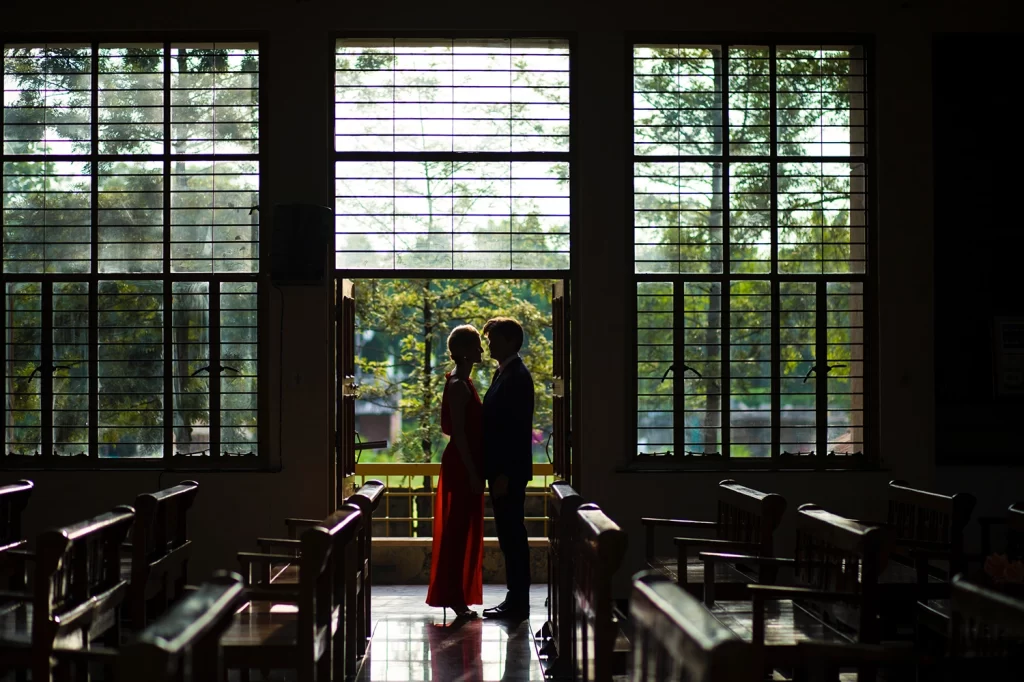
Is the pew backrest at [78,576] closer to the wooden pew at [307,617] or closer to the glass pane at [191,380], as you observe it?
the wooden pew at [307,617]

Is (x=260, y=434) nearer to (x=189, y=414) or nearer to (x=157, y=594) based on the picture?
(x=189, y=414)

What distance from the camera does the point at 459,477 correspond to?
6.04 meters

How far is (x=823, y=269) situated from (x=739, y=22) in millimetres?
1825

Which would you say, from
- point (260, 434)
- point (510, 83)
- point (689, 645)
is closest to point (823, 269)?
point (510, 83)

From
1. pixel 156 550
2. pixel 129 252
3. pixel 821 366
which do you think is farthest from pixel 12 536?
pixel 821 366

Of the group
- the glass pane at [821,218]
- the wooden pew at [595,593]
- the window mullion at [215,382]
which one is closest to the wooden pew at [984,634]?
the wooden pew at [595,593]

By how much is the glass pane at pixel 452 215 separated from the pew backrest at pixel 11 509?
2565 mm

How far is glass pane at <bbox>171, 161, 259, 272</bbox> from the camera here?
7.04 metres

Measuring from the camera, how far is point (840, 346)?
7.16 meters

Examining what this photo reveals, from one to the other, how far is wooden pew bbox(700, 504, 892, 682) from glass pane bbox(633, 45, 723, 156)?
3.26m

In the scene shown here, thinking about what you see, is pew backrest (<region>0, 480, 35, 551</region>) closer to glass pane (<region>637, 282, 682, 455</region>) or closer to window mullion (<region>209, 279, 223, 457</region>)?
window mullion (<region>209, 279, 223, 457</region>)

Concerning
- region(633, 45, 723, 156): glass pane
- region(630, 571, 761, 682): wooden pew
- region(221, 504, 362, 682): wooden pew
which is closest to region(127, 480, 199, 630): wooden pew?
region(221, 504, 362, 682): wooden pew

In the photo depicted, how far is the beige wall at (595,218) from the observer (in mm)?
6871

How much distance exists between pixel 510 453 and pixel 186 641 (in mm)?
3699
